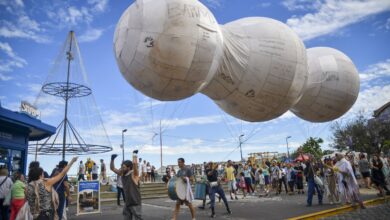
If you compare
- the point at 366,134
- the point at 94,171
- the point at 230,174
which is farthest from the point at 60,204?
the point at 366,134

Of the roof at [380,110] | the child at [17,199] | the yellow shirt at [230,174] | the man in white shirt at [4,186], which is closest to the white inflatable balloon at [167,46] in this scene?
the child at [17,199]

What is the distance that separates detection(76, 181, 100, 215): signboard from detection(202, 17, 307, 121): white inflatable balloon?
28.4 ft

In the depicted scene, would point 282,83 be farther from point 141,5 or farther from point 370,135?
point 370,135

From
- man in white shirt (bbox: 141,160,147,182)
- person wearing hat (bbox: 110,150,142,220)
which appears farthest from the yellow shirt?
person wearing hat (bbox: 110,150,142,220)

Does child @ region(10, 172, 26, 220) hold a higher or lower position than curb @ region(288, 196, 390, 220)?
higher

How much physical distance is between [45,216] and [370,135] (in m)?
47.5

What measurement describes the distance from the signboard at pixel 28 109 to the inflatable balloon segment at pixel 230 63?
8.27 meters

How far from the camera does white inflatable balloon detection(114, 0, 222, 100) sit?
4531mm

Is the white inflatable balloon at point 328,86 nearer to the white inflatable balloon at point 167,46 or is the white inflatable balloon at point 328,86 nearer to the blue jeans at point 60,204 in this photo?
the white inflatable balloon at point 167,46

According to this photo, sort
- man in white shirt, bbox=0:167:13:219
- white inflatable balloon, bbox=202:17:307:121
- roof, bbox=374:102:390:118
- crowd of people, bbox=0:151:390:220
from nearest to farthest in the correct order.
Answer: crowd of people, bbox=0:151:390:220 < white inflatable balloon, bbox=202:17:307:121 < man in white shirt, bbox=0:167:13:219 < roof, bbox=374:102:390:118

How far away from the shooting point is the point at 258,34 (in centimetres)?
570

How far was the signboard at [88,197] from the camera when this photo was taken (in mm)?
12273

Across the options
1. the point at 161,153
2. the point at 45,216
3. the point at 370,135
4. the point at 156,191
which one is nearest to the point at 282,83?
the point at 45,216

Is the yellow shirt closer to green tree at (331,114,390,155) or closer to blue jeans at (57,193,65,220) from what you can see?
blue jeans at (57,193,65,220)
